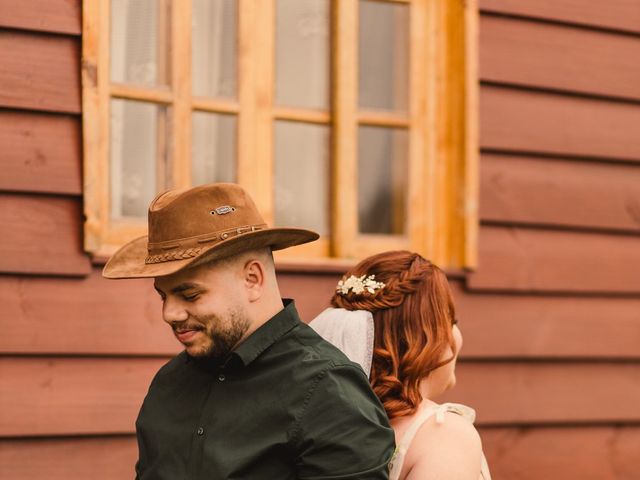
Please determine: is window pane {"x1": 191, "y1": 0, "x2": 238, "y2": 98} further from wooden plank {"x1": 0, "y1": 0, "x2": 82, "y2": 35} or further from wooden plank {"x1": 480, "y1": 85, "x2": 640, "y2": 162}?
wooden plank {"x1": 480, "y1": 85, "x2": 640, "y2": 162}

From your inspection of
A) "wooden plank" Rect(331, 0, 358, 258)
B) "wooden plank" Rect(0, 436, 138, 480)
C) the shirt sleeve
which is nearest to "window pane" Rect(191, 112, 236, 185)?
"wooden plank" Rect(331, 0, 358, 258)

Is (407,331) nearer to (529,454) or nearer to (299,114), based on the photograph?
(299,114)

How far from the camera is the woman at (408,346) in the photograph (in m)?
2.32

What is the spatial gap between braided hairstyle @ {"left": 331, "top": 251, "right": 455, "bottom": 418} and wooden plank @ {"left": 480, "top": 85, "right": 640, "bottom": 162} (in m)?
1.70

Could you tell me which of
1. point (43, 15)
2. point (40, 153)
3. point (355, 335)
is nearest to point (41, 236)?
point (40, 153)

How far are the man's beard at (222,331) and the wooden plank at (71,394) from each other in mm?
1312

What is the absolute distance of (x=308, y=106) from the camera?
391cm

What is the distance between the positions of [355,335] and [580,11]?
7.75 feet

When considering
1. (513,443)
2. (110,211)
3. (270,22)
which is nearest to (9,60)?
(110,211)

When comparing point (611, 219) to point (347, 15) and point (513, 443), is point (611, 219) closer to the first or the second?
point (513, 443)

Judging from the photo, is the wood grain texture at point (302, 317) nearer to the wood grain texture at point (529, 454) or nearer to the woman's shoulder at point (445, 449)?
the wood grain texture at point (529, 454)

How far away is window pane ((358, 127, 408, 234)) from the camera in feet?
13.1

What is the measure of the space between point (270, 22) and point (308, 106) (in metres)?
0.33

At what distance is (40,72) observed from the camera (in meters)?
3.30
